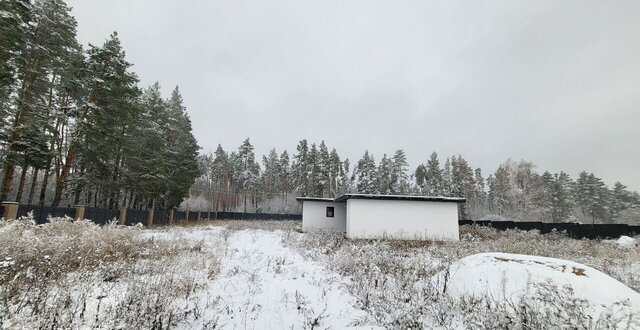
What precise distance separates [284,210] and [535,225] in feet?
135

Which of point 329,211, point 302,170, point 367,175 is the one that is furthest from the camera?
point 367,175

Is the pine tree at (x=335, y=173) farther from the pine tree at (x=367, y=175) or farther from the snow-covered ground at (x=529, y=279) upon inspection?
the snow-covered ground at (x=529, y=279)

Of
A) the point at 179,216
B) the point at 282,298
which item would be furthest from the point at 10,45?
the point at 179,216

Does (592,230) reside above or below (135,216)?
below

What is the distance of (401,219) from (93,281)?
1664 centimetres

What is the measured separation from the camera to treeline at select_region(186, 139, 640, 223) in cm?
5091

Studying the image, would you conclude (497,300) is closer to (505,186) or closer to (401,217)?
(401,217)

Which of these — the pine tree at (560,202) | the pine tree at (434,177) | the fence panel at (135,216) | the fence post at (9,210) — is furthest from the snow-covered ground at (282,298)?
the pine tree at (560,202)

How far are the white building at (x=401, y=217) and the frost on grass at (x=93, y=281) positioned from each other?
11.5 metres

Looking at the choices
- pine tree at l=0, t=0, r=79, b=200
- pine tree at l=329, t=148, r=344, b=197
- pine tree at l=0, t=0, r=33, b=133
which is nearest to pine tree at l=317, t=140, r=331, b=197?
pine tree at l=329, t=148, r=344, b=197

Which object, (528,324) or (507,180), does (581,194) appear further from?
(528,324)

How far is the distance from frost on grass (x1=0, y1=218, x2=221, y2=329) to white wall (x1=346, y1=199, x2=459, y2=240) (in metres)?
11.5

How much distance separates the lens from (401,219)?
18781mm

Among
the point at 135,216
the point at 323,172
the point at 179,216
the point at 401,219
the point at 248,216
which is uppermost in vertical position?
the point at 323,172
